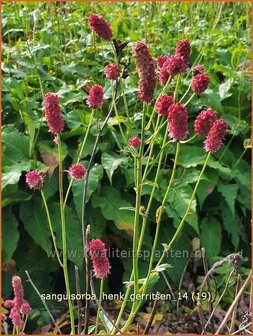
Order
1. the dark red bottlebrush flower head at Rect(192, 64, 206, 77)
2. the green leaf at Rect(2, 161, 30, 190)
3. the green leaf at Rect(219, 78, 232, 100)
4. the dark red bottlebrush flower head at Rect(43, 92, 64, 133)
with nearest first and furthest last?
the dark red bottlebrush flower head at Rect(43, 92, 64, 133), the dark red bottlebrush flower head at Rect(192, 64, 206, 77), the green leaf at Rect(2, 161, 30, 190), the green leaf at Rect(219, 78, 232, 100)

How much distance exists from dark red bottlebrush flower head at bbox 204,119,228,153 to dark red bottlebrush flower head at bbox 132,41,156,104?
15 cm

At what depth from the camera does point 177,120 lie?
125cm

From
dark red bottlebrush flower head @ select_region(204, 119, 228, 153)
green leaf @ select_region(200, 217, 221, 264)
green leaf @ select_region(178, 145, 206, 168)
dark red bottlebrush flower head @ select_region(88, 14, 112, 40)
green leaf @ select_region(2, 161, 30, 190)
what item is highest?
dark red bottlebrush flower head @ select_region(88, 14, 112, 40)

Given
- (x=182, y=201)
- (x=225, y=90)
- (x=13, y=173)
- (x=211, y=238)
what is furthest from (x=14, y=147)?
(x=225, y=90)

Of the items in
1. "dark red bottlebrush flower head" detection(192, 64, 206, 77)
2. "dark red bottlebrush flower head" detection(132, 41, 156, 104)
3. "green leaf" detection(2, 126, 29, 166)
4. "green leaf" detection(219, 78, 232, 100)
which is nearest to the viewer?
"dark red bottlebrush flower head" detection(132, 41, 156, 104)

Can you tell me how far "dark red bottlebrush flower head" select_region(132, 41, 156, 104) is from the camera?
1.21 meters

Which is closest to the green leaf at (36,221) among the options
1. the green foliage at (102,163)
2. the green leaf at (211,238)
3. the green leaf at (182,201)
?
the green foliage at (102,163)

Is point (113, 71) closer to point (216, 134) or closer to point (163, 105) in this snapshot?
point (163, 105)

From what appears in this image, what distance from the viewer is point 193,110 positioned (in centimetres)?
234

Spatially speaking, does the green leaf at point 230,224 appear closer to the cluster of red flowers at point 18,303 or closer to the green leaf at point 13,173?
the green leaf at point 13,173

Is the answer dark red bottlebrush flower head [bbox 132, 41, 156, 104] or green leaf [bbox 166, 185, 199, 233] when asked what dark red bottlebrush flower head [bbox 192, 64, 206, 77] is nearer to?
dark red bottlebrush flower head [bbox 132, 41, 156, 104]

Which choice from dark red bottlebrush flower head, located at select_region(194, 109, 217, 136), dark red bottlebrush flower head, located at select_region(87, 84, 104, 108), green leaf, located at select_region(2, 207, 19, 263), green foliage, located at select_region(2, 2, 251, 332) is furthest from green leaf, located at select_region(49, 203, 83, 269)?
dark red bottlebrush flower head, located at select_region(194, 109, 217, 136)

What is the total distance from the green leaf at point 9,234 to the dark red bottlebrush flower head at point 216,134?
2.77 ft

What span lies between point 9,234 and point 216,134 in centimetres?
89
